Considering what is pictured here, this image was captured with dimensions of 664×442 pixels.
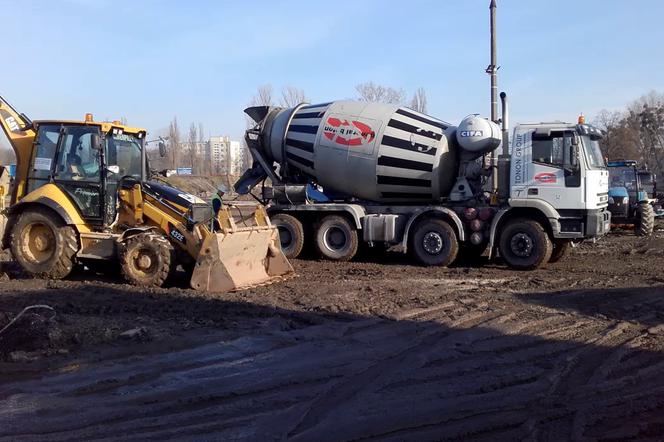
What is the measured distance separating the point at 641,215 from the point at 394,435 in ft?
56.9

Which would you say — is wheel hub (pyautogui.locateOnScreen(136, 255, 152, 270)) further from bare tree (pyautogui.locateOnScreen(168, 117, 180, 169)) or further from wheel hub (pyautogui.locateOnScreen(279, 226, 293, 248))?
bare tree (pyautogui.locateOnScreen(168, 117, 180, 169))

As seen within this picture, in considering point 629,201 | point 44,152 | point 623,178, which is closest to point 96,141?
point 44,152

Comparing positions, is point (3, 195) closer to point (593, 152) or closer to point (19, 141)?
point (19, 141)

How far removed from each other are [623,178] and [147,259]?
16.9 m

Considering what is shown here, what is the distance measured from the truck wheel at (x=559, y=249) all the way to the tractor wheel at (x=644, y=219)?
6792 millimetres

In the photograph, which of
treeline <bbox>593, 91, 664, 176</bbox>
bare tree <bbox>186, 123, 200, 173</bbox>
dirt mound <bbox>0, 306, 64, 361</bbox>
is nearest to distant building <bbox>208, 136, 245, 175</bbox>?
bare tree <bbox>186, 123, 200, 173</bbox>

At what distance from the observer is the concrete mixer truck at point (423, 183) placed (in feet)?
41.4

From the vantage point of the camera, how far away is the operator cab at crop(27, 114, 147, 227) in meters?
10.5

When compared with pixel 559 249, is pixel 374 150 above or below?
above

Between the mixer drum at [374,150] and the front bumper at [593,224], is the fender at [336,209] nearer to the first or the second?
the mixer drum at [374,150]

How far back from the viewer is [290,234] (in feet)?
48.2

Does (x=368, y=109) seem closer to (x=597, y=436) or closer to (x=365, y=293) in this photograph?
(x=365, y=293)

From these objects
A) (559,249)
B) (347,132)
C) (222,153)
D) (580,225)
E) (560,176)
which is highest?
(222,153)

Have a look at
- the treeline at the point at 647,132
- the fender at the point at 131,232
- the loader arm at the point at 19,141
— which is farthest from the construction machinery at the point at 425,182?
the treeline at the point at 647,132
